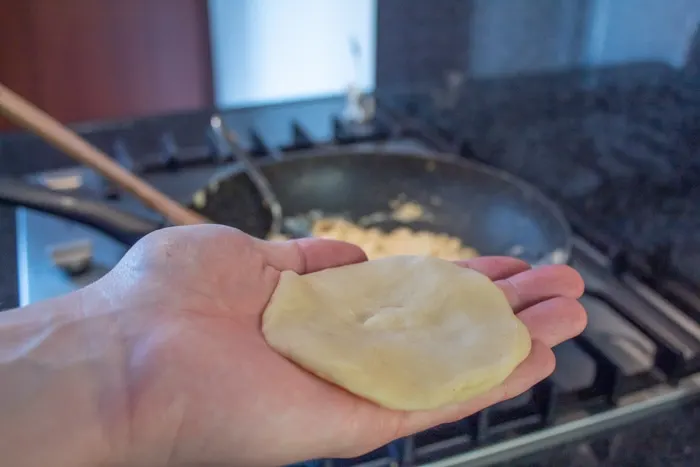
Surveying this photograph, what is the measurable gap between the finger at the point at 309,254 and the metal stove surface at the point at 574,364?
0.18m

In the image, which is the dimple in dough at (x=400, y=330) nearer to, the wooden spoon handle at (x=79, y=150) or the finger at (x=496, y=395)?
the finger at (x=496, y=395)

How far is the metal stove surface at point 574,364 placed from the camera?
0.59 meters

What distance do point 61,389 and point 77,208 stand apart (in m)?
0.29

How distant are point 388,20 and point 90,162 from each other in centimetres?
85

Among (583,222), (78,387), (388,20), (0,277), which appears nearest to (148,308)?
(78,387)

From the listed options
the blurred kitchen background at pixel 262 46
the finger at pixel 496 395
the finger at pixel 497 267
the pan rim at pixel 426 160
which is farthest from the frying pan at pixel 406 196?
the blurred kitchen background at pixel 262 46

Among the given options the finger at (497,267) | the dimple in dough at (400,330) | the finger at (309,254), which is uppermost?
the finger at (309,254)

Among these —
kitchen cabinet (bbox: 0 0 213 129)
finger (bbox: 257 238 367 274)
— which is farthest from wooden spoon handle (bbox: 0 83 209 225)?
kitchen cabinet (bbox: 0 0 213 129)

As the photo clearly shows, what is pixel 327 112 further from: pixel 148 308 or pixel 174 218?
pixel 148 308

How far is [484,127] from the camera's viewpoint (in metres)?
1.16

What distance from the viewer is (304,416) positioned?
482 millimetres

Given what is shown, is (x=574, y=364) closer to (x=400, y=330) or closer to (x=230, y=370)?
(x=400, y=330)

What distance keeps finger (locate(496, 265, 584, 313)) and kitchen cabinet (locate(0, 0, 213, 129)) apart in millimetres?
1396

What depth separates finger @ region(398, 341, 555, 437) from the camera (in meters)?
0.50
